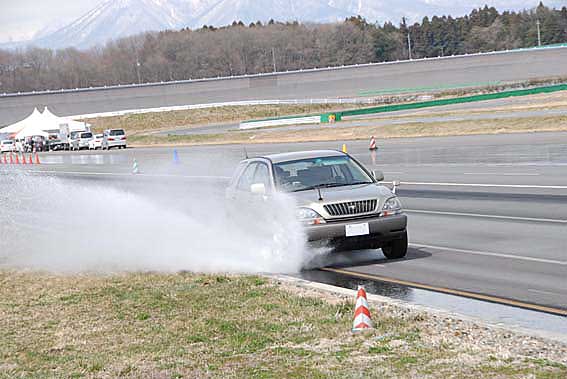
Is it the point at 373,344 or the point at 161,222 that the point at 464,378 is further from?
the point at 161,222

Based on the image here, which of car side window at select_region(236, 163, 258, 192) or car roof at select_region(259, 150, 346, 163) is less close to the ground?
car roof at select_region(259, 150, 346, 163)

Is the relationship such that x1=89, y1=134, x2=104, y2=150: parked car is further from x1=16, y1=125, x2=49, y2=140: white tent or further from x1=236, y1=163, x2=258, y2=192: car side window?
x1=236, y1=163, x2=258, y2=192: car side window

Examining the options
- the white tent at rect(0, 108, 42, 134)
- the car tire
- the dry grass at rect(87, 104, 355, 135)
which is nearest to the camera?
the car tire

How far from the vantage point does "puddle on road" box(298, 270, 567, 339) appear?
8.48 meters

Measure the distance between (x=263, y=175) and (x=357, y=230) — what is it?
6.99 ft

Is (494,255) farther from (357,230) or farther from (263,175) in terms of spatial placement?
(263,175)

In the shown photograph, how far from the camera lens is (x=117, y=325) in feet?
31.2

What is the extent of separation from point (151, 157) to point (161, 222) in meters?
38.8

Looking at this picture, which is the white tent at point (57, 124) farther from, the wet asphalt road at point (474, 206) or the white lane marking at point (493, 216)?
the white lane marking at point (493, 216)

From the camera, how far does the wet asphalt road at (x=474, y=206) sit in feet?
37.1

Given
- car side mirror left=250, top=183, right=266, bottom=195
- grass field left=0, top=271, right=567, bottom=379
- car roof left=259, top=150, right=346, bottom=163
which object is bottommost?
grass field left=0, top=271, right=567, bottom=379

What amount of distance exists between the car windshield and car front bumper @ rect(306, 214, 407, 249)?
90 cm

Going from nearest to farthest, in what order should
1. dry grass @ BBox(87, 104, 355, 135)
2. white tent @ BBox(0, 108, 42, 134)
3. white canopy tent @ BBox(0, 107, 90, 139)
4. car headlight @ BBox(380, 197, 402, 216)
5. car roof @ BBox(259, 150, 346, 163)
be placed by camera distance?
car headlight @ BBox(380, 197, 402, 216) → car roof @ BBox(259, 150, 346, 163) → white canopy tent @ BBox(0, 107, 90, 139) → white tent @ BBox(0, 108, 42, 134) → dry grass @ BBox(87, 104, 355, 135)

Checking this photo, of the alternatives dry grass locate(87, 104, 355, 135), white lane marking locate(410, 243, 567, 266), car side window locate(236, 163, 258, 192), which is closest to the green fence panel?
dry grass locate(87, 104, 355, 135)
